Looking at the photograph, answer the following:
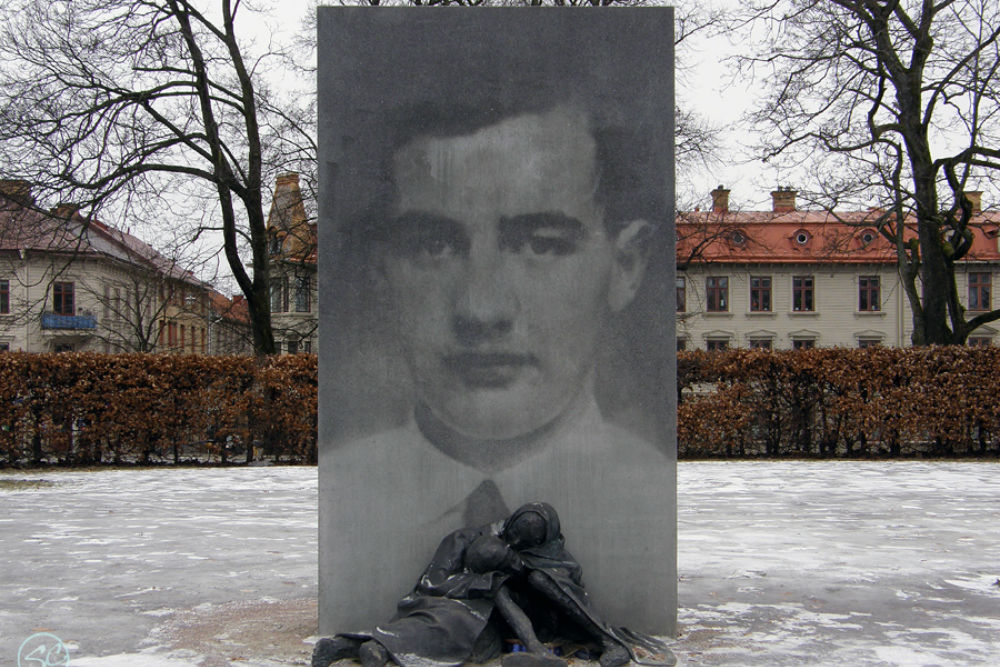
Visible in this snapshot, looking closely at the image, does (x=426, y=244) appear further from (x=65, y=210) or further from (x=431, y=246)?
(x=65, y=210)

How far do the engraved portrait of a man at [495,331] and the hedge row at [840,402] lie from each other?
11.9 metres

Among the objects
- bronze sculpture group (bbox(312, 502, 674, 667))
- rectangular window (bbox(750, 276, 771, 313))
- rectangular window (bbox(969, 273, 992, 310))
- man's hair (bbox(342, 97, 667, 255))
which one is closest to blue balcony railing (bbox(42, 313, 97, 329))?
rectangular window (bbox(750, 276, 771, 313))

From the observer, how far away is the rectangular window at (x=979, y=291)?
52.8 meters

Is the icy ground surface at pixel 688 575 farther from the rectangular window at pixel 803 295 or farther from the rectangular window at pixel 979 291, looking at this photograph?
the rectangular window at pixel 979 291

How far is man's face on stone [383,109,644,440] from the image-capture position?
5.53m

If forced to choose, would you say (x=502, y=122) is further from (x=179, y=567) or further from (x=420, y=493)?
(x=179, y=567)

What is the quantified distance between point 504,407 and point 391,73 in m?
2.07

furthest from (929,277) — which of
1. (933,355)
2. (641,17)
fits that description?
(641,17)

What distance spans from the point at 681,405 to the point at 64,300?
1598 inches

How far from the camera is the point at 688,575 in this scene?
7.10 metres

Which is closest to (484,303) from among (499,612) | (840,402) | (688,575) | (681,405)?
(499,612)

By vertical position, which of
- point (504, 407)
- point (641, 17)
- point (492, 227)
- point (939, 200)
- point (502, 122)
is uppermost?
point (939, 200)

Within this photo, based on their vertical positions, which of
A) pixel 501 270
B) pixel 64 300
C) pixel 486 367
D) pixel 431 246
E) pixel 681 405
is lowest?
pixel 681 405

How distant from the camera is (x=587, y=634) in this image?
5078 mm
